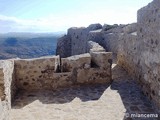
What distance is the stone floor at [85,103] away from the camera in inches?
248

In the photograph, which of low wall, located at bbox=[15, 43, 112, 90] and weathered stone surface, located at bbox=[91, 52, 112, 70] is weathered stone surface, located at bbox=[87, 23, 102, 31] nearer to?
low wall, located at bbox=[15, 43, 112, 90]

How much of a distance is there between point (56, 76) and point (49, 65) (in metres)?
0.44

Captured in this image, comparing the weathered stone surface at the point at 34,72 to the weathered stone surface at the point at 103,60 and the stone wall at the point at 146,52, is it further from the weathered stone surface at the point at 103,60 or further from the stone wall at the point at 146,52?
the stone wall at the point at 146,52

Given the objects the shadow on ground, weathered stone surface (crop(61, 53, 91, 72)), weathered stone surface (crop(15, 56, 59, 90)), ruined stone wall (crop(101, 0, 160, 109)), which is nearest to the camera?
ruined stone wall (crop(101, 0, 160, 109))

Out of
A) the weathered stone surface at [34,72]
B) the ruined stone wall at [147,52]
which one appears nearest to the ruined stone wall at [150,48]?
the ruined stone wall at [147,52]

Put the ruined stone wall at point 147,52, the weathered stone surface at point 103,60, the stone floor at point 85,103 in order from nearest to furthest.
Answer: the stone floor at point 85,103
the ruined stone wall at point 147,52
the weathered stone surface at point 103,60

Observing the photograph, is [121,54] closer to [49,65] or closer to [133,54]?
[133,54]

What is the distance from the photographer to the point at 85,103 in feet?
23.4

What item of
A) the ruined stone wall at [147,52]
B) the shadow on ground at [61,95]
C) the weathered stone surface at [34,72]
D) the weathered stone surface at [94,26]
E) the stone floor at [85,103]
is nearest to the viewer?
the stone floor at [85,103]

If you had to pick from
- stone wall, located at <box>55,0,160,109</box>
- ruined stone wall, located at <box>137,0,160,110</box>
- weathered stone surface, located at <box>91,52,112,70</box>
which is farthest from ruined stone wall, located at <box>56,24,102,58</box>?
ruined stone wall, located at <box>137,0,160,110</box>

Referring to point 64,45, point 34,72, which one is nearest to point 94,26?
point 64,45

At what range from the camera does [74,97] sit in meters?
7.68

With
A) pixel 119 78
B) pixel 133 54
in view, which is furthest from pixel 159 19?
pixel 119 78

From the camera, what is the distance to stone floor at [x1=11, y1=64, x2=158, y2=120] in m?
6.31
